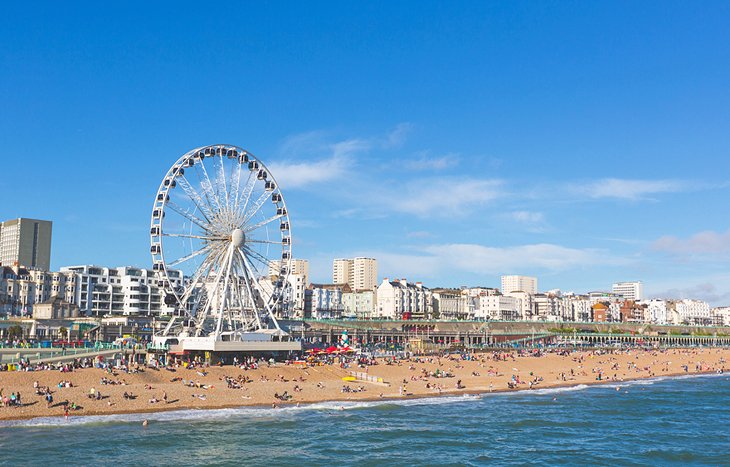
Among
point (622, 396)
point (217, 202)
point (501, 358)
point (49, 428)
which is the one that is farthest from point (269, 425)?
point (501, 358)

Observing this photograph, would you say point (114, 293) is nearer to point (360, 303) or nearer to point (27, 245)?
point (360, 303)

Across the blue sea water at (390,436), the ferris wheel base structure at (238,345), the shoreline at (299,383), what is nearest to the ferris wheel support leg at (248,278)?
the ferris wheel base structure at (238,345)

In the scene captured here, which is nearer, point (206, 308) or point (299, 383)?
point (299, 383)

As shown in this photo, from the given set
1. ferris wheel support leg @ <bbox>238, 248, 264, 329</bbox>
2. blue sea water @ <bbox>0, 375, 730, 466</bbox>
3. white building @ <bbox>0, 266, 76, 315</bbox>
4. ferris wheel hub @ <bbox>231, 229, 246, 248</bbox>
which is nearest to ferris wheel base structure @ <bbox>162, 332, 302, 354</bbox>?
ferris wheel support leg @ <bbox>238, 248, 264, 329</bbox>

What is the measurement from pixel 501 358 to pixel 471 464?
55141 millimetres

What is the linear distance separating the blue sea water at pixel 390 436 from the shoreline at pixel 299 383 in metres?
1.93

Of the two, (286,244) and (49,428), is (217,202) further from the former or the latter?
(49,428)

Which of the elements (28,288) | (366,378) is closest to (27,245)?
(28,288)

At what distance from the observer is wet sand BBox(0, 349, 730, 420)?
45.2 m

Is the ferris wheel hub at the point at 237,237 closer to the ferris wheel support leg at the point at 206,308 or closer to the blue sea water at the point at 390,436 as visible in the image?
the ferris wheel support leg at the point at 206,308

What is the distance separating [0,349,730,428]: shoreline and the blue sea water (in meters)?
1.93

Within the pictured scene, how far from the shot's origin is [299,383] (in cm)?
5769

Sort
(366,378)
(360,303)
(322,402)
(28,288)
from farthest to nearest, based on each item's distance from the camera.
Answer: (360,303), (28,288), (366,378), (322,402)

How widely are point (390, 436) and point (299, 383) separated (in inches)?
748
